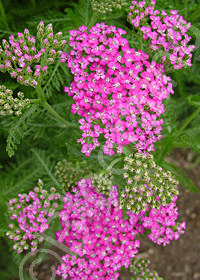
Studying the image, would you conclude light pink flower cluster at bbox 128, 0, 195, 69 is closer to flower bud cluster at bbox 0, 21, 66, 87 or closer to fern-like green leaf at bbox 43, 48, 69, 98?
flower bud cluster at bbox 0, 21, 66, 87

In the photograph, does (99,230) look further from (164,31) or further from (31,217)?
(164,31)

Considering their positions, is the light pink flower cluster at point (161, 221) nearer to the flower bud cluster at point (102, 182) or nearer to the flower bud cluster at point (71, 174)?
the flower bud cluster at point (102, 182)

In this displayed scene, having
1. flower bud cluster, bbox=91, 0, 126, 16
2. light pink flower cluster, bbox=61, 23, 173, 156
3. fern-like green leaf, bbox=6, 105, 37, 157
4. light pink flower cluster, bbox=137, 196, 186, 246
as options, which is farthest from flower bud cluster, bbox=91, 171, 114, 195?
flower bud cluster, bbox=91, 0, 126, 16

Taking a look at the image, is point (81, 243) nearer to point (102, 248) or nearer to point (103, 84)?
point (102, 248)

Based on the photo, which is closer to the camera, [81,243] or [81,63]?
[81,63]

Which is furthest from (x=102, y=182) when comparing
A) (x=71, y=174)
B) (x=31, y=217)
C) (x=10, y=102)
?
(x=10, y=102)

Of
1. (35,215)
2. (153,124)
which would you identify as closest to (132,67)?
(153,124)

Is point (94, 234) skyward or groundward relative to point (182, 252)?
skyward
